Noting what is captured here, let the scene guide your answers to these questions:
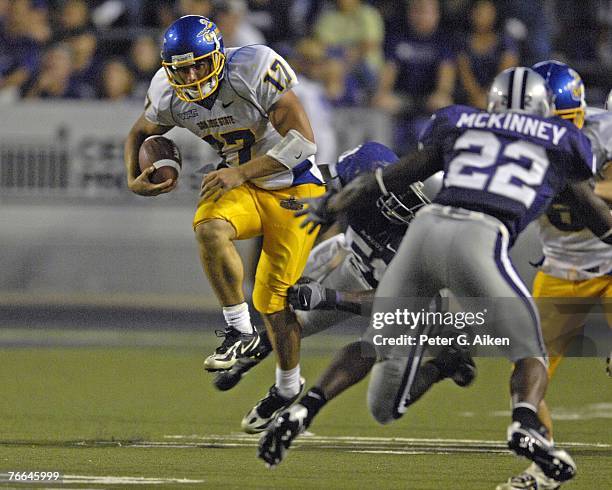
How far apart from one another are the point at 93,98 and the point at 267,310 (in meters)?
7.40

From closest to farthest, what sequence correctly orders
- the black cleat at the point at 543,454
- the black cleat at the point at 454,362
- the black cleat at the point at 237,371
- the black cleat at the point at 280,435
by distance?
the black cleat at the point at 543,454
the black cleat at the point at 280,435
the black cleat at the point at 454,362
the black cleat at the point at 237,371

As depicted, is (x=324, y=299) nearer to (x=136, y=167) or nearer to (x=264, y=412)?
(x=264, y=412)

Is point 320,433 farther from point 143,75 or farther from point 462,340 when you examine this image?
point 143,75

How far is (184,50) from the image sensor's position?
22.0ft

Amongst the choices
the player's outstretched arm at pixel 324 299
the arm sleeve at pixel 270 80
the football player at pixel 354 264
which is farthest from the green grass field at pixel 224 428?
the arm sleeve at pixel 270 80

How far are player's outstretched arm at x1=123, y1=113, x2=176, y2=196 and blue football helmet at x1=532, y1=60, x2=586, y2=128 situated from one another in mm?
1957

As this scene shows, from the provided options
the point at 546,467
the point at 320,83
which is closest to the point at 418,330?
the point at 546,467

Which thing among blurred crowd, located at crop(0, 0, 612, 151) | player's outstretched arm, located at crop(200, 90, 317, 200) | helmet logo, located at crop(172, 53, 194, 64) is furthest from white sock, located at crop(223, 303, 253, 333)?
blurred crowd, located at crop(0, 0, 612, 151)

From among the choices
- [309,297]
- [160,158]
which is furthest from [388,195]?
[160,158]

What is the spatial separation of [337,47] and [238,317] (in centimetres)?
734

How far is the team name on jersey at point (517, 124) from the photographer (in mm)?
5410

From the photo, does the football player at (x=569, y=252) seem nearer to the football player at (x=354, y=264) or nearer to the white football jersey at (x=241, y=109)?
the football player at (x=354, y=264)

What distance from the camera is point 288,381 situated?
7.16 m

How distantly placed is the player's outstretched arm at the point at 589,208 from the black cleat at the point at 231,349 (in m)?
1.97
